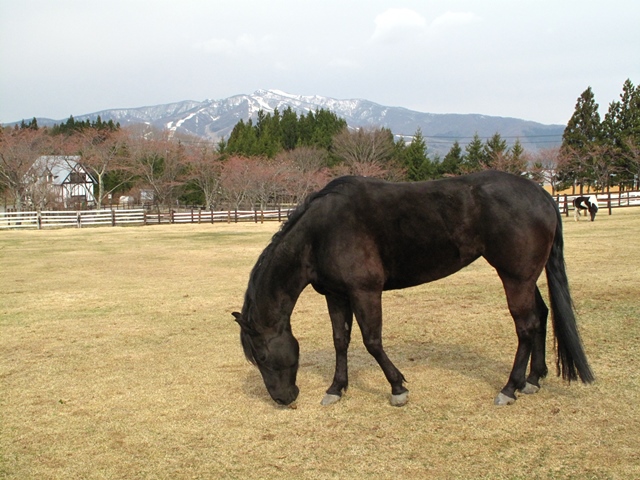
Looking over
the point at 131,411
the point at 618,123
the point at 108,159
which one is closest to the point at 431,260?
the point at 131,411

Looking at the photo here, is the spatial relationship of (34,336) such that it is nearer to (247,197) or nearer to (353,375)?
(353,375)

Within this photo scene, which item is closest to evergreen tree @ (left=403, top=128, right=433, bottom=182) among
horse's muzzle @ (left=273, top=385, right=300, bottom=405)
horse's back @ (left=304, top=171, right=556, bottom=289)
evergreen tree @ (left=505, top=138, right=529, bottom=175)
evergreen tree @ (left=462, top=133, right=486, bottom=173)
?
evergreen tree @ (left=462, top=133, right=486, bottom=173)

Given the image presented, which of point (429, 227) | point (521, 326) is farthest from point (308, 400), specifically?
point (521, 326)

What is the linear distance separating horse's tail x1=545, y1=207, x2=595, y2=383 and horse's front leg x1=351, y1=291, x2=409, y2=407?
1.46 metres

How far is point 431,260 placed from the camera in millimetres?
4793

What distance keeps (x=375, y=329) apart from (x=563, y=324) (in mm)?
1678

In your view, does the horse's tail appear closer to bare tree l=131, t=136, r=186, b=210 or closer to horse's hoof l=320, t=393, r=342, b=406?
horse's hoof l=320, t=393, r=342, b=406

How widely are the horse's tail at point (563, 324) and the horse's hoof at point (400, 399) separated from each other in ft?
4.73

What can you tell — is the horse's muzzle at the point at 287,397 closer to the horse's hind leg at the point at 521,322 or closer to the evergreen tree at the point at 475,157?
the horse's hind leg at the point at 521,322

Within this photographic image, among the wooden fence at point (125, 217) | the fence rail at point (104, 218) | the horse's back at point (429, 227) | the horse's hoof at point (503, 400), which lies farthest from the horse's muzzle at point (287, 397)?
the wooden fence at point (125, 217)

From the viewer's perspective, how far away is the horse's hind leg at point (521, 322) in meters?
4.67

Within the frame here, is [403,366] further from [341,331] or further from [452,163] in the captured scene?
[452,163]

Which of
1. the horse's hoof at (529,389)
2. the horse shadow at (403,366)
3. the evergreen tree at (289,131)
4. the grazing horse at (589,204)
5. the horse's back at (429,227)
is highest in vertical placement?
the evergreen tree at (289,131)

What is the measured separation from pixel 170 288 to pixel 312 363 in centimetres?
633
